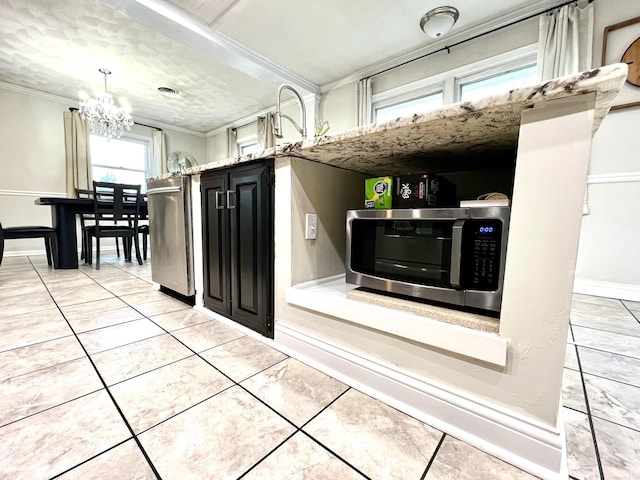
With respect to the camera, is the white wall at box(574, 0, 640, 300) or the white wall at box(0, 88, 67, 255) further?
the white wall at box(0, 88, 67, 255)

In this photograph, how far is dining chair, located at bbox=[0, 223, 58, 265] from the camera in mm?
2686

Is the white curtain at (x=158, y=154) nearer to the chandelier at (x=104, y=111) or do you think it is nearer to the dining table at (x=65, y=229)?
the chandelier at (x=104, y=111)

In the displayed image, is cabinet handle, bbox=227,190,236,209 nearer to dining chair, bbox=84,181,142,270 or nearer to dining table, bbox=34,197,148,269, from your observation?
dining chair, bbox=84,181,142,270

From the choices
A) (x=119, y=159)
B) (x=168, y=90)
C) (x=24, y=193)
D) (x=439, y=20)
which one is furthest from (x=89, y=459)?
(x=119, y=159)

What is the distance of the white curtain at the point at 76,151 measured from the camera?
450cm

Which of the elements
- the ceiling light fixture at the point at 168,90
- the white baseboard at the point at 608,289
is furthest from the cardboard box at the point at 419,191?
the ceiling light fixture at the point at 168,90

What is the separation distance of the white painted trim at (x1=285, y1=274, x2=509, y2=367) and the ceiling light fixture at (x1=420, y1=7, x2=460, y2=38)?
2.97 m

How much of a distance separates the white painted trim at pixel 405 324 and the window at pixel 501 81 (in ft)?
8.87

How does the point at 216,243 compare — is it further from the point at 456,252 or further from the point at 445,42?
the point at 445,42

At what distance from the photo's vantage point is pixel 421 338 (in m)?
0.82

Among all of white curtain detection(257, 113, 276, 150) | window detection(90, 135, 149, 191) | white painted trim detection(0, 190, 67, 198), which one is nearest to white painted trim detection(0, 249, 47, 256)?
white painted trim detection(0, 190, 67, 198)

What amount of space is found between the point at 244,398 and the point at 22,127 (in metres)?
5.96

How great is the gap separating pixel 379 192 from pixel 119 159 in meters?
6.07

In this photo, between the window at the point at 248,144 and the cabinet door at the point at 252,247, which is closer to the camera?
the cabinet door at the point at 252,247
